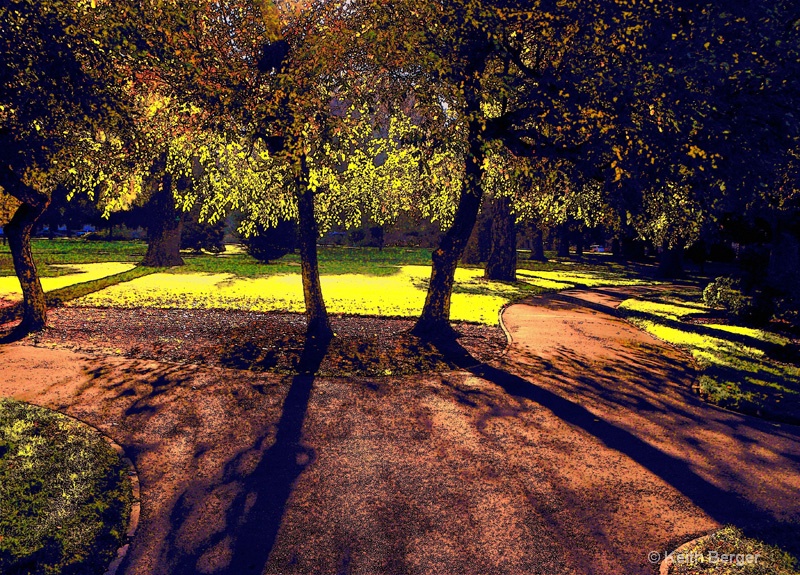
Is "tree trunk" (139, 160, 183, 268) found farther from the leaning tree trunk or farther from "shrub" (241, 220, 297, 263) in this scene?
the leaning tree trunk

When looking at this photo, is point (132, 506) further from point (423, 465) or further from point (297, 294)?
point (297, 294)

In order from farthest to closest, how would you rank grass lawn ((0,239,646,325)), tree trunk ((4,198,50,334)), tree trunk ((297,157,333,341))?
grass lawn ((0,239,646,325))
tree trunk ((297,157,333,341))
tree trunk ((4,198,50,334))

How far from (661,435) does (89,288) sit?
921 inches

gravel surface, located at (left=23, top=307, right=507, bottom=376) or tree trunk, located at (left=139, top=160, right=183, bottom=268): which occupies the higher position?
tree trunk, located at (left=139, top=160, right=183, bottom=268)

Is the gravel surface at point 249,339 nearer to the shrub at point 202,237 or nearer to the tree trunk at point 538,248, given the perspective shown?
the shrub at point 202,237

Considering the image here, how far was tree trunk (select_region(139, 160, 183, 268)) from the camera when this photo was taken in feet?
110

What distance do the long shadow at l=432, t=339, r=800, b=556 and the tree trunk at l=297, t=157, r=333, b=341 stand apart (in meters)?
5.43

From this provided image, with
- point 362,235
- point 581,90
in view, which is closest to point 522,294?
point 581,90

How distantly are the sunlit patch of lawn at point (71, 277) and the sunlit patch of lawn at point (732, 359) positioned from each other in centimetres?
2293

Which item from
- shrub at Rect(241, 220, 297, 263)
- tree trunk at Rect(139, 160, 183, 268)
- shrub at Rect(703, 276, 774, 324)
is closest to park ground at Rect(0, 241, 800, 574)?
shrub at Rect(703, 276, 774, 324)

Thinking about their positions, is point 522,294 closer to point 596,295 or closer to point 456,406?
point 596,295

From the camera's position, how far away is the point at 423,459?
807 cm

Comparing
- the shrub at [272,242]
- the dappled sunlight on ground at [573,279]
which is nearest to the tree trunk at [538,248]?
the dappled sunlight on ground at [573,279]

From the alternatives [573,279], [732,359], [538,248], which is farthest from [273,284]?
[538,248]
